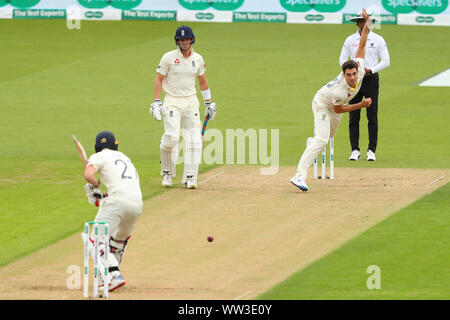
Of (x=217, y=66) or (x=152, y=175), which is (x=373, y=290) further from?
(x=217, y=66)

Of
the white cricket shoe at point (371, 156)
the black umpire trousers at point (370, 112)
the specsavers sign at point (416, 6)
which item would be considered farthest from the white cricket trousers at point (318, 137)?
the specsavers sign at point (416, 6)

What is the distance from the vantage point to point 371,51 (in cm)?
1767

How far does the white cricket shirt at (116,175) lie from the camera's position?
419 inches

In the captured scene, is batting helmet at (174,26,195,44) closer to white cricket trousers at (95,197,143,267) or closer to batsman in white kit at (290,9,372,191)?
batsman in white kit at (290,9,372,191)

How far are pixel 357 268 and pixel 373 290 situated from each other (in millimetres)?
840

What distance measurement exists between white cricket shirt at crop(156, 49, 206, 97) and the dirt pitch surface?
57.4 inches

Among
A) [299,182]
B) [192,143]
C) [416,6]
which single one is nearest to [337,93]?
[299,182]

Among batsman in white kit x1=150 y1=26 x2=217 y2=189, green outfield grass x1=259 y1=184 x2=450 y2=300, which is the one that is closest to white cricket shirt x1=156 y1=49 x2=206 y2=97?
batsman in white kit x1=150 y1=26 x2=217 y2=189

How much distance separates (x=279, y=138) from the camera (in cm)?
2002

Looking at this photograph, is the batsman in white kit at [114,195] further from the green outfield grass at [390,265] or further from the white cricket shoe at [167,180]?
the white cricket shoe at [167,180]

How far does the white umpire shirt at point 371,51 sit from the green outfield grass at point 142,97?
62.6 inches

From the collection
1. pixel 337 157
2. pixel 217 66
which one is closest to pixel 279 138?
pixel 337 157
